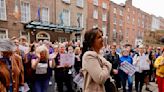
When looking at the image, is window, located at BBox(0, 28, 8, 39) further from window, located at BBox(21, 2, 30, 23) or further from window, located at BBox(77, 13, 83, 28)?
window, located at BBox(77, 13, 83, 28)

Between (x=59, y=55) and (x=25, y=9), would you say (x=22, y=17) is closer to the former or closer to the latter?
(x=25, y=9)

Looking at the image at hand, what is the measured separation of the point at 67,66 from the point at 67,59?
0.20m

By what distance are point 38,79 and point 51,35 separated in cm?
1740

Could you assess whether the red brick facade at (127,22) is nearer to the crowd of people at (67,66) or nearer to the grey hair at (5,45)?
the crowd of people at (67,66)

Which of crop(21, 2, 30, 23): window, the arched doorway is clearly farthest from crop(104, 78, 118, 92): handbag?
the arched doorway

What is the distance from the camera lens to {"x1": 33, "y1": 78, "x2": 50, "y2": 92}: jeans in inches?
224

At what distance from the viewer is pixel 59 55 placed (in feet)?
21.8

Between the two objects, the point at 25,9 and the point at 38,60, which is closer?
the point at 38,60

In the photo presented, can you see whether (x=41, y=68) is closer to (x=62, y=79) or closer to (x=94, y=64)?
(x=62, y=79)

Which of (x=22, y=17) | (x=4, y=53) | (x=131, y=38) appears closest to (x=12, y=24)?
(x=22, y=17)

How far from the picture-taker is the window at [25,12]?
19922mm

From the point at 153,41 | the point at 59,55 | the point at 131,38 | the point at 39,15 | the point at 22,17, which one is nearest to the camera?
the point at 59,55

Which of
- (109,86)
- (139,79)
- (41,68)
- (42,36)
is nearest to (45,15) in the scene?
(42,36)

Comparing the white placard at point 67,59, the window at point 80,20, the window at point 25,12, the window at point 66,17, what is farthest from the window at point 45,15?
the white placard at point 67,59
